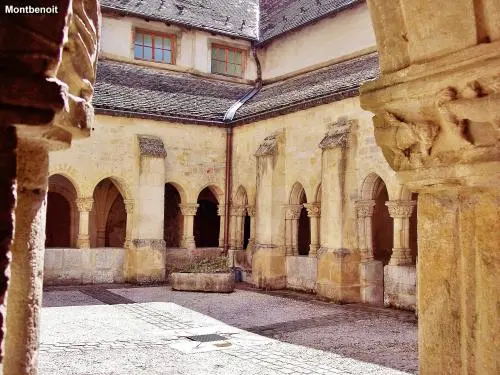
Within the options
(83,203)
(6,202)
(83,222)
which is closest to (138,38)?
(83,203)

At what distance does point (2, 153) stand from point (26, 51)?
12.5 inches

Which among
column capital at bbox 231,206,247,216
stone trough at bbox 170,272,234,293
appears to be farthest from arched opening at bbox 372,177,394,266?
stone trough at bbox 170,272,234,293

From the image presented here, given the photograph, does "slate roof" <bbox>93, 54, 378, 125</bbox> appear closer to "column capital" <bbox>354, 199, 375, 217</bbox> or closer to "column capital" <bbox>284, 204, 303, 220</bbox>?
"column capital" <bbox>284, 204, 303, 220</bbox>

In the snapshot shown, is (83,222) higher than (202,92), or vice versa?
(202,92)

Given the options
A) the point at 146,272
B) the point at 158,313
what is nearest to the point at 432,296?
the point at 158,313

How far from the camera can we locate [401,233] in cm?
1327

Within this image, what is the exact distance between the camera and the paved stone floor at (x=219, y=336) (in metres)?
7.66

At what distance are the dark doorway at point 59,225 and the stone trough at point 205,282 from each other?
7119mm

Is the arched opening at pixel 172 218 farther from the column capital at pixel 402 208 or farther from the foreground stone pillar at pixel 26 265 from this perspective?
the foreground stone pillar at pixel 26 265

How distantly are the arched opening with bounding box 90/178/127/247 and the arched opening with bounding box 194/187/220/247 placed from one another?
10.1 ft

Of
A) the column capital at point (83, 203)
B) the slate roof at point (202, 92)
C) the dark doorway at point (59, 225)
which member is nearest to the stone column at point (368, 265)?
the slate roof at point (202, 92)

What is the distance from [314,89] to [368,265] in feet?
18.6

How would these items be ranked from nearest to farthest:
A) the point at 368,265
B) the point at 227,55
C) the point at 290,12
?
the point at 368,265 → the point at 290,12 → the point at 227,55

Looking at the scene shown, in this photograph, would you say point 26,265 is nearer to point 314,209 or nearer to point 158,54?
point 314,209
